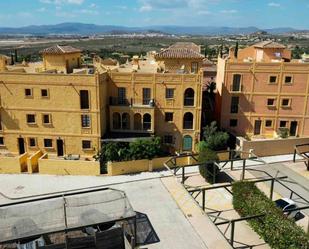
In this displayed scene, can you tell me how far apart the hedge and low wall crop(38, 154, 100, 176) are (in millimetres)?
15511

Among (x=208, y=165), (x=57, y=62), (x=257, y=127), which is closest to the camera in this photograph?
(x=208, y=165)

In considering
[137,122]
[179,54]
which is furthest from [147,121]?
[179,54]

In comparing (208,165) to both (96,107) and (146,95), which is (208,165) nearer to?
(146,95)

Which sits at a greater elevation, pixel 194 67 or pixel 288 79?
pixel 194 67

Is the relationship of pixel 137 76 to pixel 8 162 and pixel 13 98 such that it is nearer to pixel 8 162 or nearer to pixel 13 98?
pixel 13 98

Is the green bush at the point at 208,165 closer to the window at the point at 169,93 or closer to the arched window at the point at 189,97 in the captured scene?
the arched window at the point at 189,97

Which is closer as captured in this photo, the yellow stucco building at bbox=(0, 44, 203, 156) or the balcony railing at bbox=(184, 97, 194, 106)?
the yellow stucco building at bbox=(0, 44, 203, 156)

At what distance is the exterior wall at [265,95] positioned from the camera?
4028 cm

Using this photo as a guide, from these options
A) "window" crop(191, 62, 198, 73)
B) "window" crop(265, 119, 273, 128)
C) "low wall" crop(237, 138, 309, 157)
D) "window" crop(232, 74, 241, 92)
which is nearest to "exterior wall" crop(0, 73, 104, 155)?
"window" crop(191, 62, 198, 73)

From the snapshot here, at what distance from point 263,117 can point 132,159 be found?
17.7m

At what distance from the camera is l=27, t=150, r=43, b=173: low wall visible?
3506 cm

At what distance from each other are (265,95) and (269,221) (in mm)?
23518

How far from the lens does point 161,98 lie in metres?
38.9

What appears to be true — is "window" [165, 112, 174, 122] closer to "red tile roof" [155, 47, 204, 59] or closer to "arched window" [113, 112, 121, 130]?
"arched window" [113, 112, 121, 130]
